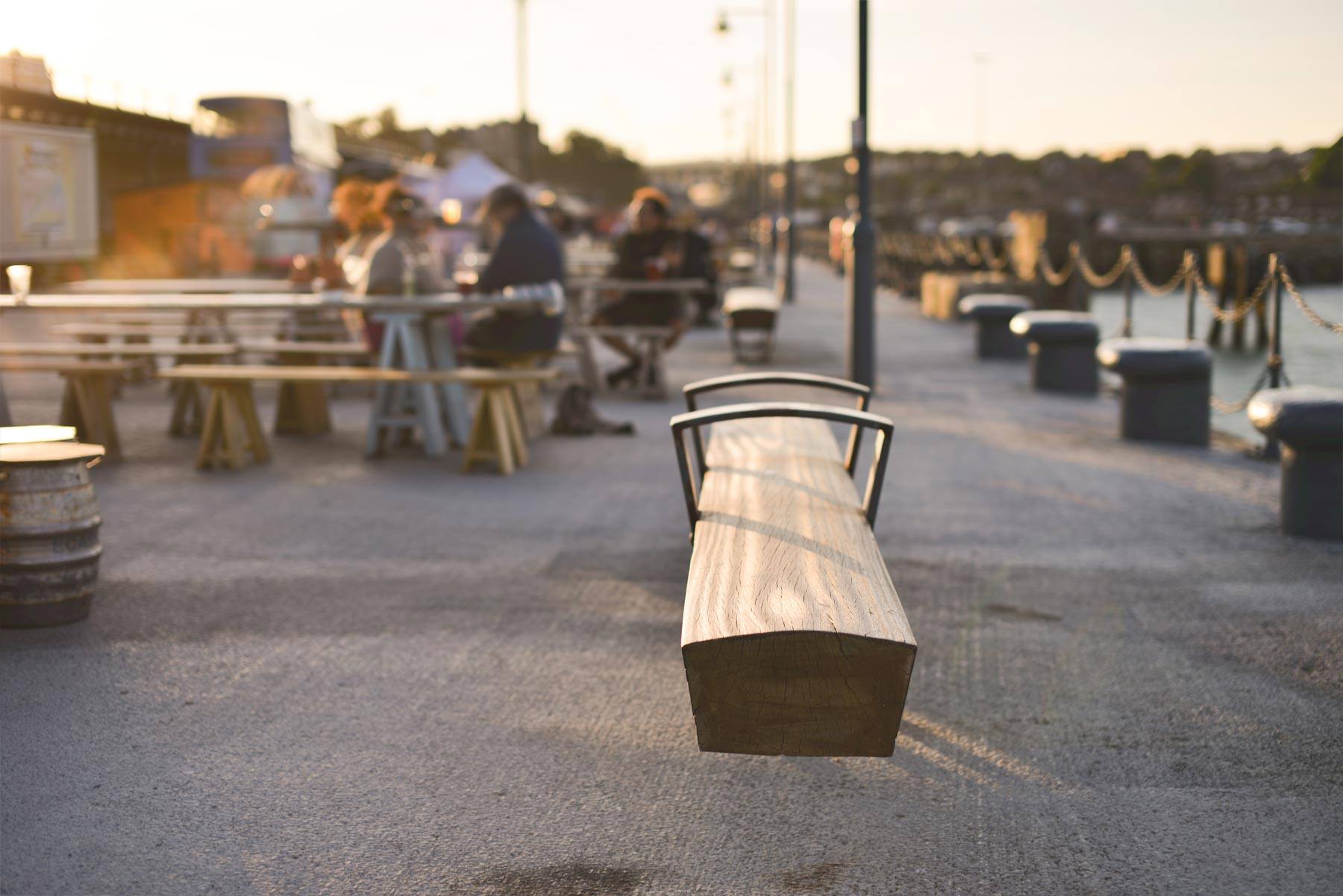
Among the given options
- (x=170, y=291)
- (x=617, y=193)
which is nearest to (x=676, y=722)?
(x=170, y=291)

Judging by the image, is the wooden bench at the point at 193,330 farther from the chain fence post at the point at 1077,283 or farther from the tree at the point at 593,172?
the tree at the point at 593,172

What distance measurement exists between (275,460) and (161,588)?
11.1 ft

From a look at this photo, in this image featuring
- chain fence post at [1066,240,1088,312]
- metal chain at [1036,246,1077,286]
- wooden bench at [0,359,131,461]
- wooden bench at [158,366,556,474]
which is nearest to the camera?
wooden bench at [158,366,556,474]

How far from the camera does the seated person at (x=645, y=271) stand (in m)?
13.8

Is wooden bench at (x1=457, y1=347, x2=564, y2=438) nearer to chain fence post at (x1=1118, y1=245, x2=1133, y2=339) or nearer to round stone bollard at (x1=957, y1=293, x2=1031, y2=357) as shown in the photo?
chain fence post at (x1=1118, y1=245, x2=1133, y2=339)

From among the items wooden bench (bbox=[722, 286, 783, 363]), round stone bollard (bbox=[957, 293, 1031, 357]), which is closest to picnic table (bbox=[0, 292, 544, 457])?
wooden bench (bbox=[722, 286, 783, 363])

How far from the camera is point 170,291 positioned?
42.6 ft

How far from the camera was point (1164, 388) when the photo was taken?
1006cm

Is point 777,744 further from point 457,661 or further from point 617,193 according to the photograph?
point 617,193

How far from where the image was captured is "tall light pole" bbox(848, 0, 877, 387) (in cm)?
1268

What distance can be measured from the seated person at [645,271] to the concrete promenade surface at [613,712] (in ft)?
18.7

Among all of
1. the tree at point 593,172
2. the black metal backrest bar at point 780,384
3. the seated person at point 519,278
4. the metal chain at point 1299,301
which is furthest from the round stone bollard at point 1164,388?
the tree at point 593,172

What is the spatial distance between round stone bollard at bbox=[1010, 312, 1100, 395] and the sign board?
8.28m

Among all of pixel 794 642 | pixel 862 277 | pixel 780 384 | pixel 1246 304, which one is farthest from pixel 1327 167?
pixel 794 642
